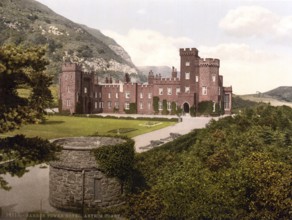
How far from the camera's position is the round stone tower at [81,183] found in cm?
1684

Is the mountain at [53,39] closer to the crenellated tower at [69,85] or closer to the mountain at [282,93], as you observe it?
the crenellated tower at [69,85]

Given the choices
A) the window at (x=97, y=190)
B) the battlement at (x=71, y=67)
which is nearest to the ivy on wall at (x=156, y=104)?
the battlement at (x=71, y=67)

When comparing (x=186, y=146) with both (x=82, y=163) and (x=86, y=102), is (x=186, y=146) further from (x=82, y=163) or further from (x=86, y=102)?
(x=86, y=102)

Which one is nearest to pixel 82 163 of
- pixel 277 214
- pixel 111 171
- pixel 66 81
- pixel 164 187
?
pixel 111 171

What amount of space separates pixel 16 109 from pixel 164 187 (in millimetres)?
7195

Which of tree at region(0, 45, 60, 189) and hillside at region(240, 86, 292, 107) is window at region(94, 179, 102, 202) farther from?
hillside at region(240, 86, 292, 107)

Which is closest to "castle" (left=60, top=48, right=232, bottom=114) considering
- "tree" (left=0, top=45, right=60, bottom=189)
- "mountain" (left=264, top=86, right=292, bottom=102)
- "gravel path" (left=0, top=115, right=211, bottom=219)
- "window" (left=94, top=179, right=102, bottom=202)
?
"gravel path" (left=0, top=115, right=211, bottom=219)

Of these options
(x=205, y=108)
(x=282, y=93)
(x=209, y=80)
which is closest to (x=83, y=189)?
(x=205, y=108)

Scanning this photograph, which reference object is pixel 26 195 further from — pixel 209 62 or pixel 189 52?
pixel 189 52

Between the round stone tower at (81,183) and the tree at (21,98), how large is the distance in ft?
14.5

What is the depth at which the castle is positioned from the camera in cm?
6241

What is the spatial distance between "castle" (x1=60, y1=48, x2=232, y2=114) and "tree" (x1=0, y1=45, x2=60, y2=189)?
51027mm

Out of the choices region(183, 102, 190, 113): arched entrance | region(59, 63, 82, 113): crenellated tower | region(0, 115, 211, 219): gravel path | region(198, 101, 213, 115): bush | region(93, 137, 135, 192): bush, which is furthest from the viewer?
region(183, 102, 190, 113): arched entrance

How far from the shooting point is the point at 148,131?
40.5 metres
